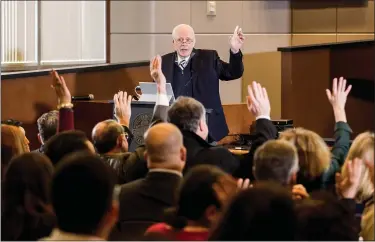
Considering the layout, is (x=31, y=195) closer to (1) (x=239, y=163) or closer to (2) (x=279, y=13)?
(1) (x=239, y=163)

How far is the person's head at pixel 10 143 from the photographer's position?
11.0 ft

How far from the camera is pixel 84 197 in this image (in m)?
2.21

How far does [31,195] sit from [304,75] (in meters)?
4.94

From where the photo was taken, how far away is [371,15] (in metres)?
8.51

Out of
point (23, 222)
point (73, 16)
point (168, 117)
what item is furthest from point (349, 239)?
point (73, 16)

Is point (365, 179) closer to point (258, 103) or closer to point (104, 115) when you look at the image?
point (258, 103)

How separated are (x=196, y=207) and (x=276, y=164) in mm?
474

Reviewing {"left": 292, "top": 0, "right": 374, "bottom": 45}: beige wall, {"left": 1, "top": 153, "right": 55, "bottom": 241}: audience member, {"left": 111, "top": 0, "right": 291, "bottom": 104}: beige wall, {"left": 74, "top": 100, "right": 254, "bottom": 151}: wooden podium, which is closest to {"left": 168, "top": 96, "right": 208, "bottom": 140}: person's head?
{"left": 1, "top": 153, "right": 55, "bottom": 241}: audience member

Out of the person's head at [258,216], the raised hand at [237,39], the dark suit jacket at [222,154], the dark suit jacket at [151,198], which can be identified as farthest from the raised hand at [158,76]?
the person's head at [258,216]

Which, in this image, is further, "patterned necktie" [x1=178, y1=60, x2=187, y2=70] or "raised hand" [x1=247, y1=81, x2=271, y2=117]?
"patterned necktie" [x1=178, y1=60, x2=187, y2=70]

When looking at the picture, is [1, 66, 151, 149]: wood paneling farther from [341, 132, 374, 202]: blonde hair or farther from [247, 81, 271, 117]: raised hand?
[341, 132, 374, 202]: blonde hair

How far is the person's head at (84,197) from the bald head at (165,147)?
0.58 metres

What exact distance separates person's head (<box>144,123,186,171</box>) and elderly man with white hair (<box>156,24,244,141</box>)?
2224 mm

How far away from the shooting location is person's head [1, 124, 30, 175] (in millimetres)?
3354
